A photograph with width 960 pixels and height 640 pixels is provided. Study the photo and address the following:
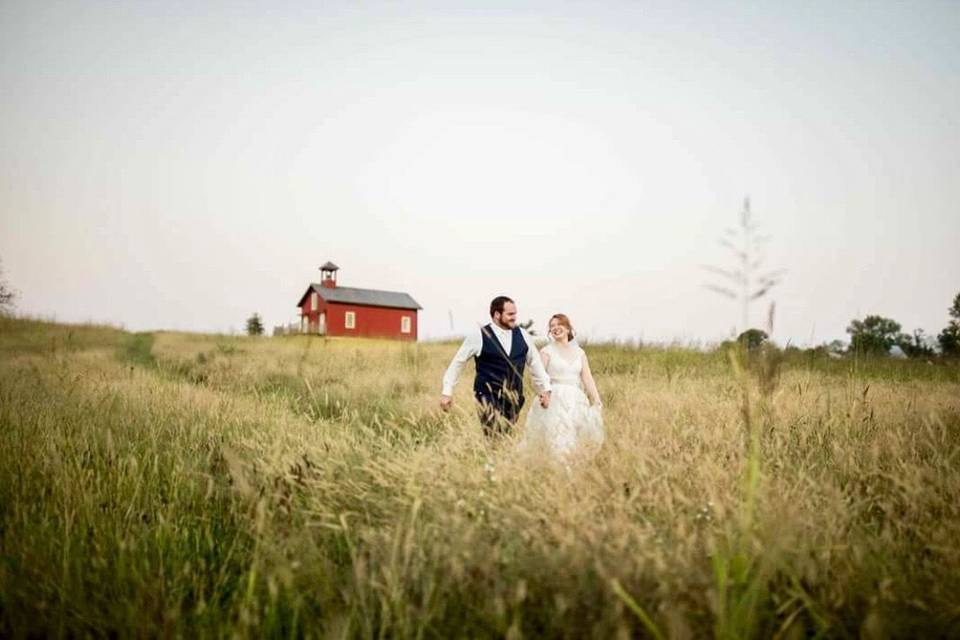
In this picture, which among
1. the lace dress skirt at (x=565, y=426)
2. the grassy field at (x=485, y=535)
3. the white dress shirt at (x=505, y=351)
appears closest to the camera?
the grassy field at (x=485, y=535)

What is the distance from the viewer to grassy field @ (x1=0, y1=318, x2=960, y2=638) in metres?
1.91

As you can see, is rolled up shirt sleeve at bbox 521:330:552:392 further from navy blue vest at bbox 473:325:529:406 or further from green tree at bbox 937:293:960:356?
green tree at bbox 937:293:960:356

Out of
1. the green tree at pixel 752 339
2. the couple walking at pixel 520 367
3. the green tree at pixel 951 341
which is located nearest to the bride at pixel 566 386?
the couple walking at pixel 520 367

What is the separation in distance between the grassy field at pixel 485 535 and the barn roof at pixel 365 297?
36731 millimetres

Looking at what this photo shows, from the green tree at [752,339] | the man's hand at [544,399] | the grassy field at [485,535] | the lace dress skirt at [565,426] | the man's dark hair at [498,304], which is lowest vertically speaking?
the grassy field at [485,535]

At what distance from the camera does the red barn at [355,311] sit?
134 ft

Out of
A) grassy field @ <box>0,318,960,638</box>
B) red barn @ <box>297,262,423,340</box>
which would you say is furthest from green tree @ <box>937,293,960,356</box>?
red barn @ <box>297,262,423,340</box>

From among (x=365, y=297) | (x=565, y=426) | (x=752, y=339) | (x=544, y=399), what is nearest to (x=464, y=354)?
(x=544, y=399)

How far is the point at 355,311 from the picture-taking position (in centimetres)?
4216

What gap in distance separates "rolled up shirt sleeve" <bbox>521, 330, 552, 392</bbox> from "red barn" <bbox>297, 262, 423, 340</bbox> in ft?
114

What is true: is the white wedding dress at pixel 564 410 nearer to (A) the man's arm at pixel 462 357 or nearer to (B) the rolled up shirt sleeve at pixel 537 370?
(B) the rolled up shirt sleeve at pixel 537 370

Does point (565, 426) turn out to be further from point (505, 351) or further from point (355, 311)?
point (355, 311)

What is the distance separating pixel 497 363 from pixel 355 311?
123 ft

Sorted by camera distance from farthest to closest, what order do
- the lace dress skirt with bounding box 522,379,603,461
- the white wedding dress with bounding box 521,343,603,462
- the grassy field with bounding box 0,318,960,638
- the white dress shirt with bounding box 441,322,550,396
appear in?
1. the white dress shirt with bounding box 441,322,550,396
2. the white wedding dress with bounding box 521,343,603,462
3. the lace dress skirt with bounding box 522,379,603,461
4. the grassy field with bounding box 0,318,960,638
